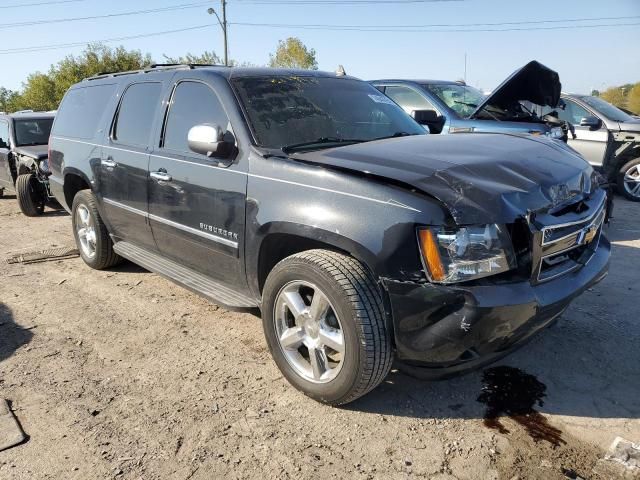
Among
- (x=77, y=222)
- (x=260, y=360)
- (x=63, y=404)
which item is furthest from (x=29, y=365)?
(x=77, y=222)

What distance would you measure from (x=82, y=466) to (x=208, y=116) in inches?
87.4

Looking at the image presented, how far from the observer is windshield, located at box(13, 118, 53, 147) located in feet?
30.1

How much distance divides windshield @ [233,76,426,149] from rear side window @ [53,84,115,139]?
1972mm

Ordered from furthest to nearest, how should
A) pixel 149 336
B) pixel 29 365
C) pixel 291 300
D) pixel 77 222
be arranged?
pixel 77 222 → pixel 149 336 → pixel 29 365 → pixel 291 300

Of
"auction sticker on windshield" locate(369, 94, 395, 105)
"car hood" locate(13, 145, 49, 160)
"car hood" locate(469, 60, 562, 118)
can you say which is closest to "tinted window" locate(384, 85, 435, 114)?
"car hood" locate(469, 60, 562, 118)

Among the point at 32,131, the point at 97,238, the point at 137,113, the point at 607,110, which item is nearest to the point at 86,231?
the point at 97,238

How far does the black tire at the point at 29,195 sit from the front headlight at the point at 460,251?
7835 mm

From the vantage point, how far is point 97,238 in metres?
5.05

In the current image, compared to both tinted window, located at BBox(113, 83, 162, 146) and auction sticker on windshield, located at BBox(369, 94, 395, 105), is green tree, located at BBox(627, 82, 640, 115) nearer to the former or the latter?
auction sticker on windshield, located at BBox(369, 94, 395, 105)

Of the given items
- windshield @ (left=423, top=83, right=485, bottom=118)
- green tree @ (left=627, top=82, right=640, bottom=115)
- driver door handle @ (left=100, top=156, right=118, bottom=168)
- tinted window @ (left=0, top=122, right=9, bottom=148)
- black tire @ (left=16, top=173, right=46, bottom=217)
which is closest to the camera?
driver door handle @ (left=100, top=156, right=118, bottom=168)

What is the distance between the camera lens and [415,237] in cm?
237

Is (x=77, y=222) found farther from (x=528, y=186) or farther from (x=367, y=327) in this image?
(x=528, y=186)

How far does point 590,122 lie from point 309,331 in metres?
7.21

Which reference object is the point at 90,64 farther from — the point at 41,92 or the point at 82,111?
the point at 82,111
